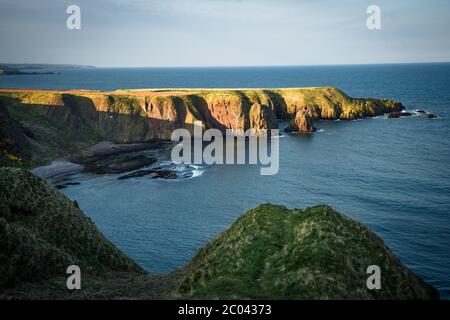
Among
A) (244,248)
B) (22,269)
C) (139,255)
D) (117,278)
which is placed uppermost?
(244,248)

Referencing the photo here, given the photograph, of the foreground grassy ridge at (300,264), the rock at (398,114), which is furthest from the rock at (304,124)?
the foreground grassy ridge at (300,264)

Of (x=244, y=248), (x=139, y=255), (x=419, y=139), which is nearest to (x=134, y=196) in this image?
(x=139, y=255)

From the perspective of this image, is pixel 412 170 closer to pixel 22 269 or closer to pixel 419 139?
pixel 419 139

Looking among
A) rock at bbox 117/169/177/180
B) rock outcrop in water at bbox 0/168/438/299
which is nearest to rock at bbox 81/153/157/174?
rock at bbox 117/169/177/180

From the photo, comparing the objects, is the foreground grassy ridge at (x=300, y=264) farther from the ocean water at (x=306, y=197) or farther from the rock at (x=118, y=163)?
the rock at (x=118, y=163)
